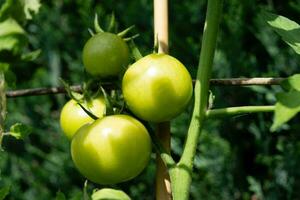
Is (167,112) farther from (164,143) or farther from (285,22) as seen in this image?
(285,22)

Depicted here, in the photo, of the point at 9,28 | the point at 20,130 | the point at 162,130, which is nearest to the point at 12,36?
the point at 9,28

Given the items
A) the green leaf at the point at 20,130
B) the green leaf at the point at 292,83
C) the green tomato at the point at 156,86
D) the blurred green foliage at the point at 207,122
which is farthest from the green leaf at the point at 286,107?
the blurred green foliage at the point at 207,122

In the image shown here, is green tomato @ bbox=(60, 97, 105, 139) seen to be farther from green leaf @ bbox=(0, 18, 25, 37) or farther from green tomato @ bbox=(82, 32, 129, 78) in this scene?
green leaf @ bbox=(0, 18, 25, 37)

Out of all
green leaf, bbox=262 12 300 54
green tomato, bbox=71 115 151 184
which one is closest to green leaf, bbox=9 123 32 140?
green tomato, bbox=71 115 151 184

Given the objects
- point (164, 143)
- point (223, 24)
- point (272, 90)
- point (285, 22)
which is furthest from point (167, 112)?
point (223, 24)

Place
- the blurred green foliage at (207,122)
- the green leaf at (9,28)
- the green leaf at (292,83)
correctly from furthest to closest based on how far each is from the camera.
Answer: the blurred green foliage at (207,122) < the green leaf at (292,83) < the green leaf at (9,28)

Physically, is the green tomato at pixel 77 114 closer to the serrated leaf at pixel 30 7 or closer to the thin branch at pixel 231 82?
the thin branch at pixel 231 82
